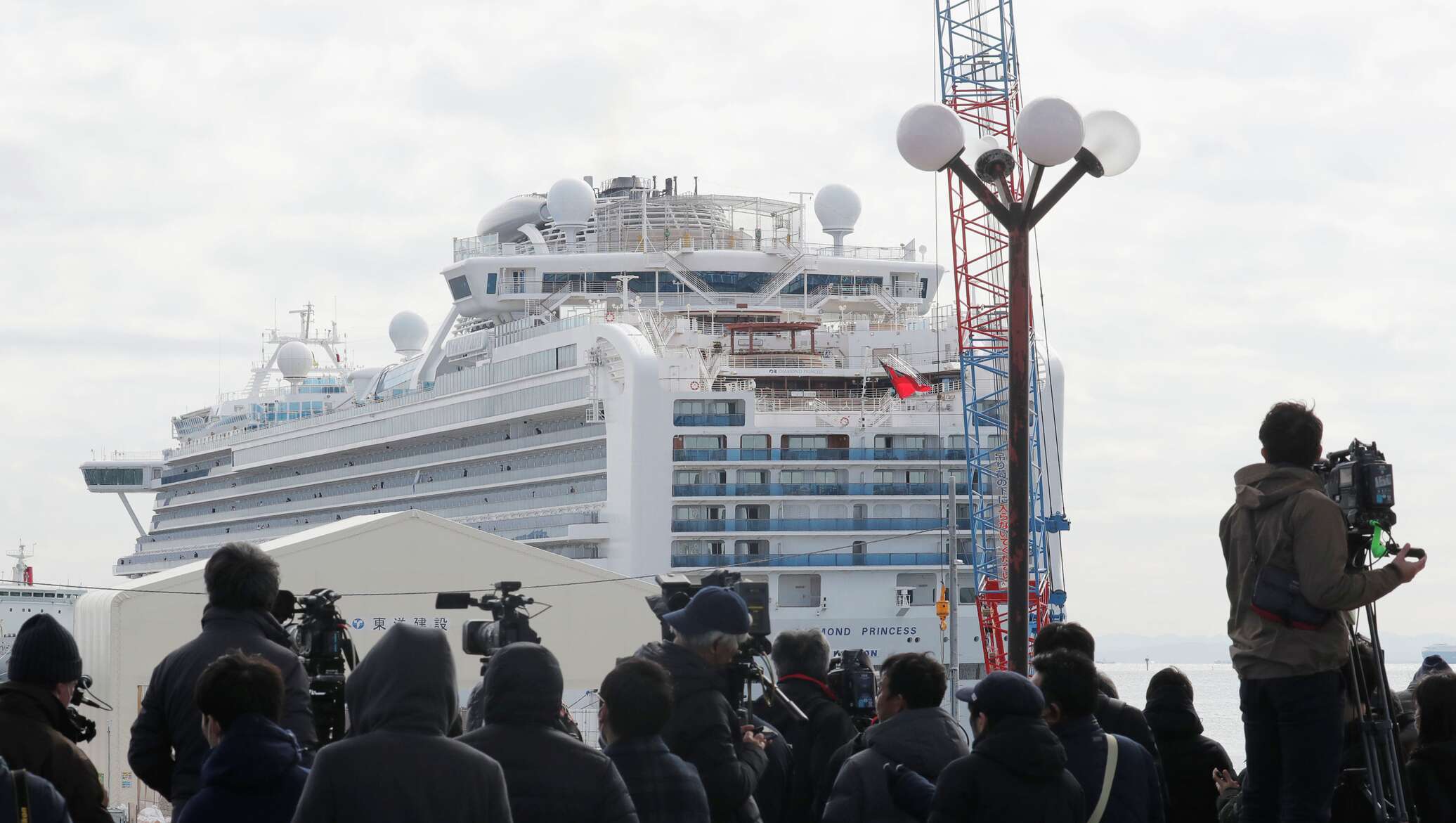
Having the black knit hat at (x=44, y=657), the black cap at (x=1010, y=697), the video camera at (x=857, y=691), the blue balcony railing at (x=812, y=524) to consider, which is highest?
the blue balcony railing at (x=812, y=524)

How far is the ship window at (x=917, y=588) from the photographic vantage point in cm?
4494

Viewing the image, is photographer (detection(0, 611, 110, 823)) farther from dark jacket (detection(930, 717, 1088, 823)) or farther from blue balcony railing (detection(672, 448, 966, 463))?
blue balcony railing (detection(672, 448, 966, 463))

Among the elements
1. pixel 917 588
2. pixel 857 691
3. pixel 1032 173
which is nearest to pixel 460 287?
pixel 917 588

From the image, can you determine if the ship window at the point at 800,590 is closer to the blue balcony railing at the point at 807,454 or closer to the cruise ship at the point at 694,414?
the cruise ship at the point at 694,414

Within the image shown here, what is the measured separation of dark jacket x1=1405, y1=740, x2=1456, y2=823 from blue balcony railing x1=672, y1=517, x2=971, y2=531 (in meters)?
37.0

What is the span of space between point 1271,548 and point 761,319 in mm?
47049

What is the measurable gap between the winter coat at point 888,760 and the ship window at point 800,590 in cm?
3711

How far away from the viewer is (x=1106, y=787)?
6730mm

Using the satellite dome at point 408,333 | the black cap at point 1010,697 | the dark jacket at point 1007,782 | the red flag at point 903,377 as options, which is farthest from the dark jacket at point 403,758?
the satellite dome at point 408,333

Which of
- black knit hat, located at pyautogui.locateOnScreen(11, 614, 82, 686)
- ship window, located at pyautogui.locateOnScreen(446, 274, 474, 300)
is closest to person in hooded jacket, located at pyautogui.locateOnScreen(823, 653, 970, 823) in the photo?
black knit hat, located at pyautogui.locateOnScreen(11, 614, 82, 686)

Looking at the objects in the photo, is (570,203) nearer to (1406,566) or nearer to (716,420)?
(716,420)

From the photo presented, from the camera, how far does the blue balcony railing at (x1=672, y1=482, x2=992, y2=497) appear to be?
4412 cm

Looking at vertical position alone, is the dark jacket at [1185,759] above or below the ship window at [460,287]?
below

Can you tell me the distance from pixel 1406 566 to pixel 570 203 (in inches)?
1980
